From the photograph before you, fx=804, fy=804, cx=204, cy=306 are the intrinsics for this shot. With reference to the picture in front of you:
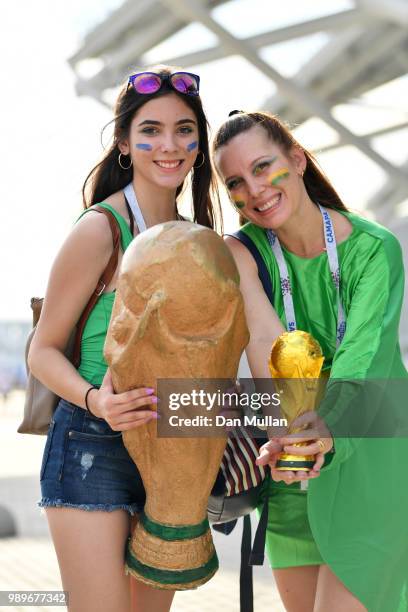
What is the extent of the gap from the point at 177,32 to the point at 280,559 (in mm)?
9757

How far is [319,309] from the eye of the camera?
2.27 m

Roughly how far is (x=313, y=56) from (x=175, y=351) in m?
11.2

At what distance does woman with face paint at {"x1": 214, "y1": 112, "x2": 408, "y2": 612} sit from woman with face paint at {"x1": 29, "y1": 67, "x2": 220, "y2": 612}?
6.1 inches

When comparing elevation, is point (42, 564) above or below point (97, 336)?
below

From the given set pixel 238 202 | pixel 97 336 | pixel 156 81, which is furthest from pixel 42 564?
pixel 156 81

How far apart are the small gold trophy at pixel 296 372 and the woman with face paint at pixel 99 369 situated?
0.50 metres

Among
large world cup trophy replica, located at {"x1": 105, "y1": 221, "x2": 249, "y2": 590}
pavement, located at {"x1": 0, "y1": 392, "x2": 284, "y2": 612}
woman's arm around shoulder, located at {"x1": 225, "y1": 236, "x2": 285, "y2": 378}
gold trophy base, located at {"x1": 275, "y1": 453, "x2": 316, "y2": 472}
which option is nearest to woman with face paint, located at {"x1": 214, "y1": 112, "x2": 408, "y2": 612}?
woman's arm around shoulder, located at {"x1": 225, "y1": 236, "x2": 285, "y2": 378}

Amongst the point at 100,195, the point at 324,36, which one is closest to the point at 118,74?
the point at 324,36

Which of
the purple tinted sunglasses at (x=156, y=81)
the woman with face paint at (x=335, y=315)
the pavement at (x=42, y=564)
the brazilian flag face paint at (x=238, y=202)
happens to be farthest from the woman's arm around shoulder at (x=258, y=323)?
the pavement at (x=42, y=564)

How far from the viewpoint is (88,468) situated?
219 cm

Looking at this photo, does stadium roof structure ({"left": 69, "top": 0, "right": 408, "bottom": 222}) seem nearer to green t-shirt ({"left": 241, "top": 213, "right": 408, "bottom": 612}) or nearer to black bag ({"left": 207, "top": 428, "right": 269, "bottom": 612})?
green t-shirt ({"left": 241, "top": 213, "right": 408, "bottom": 612})

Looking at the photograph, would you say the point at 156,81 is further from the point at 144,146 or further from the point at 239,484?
the point at 239,484

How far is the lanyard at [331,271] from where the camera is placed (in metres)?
2.21

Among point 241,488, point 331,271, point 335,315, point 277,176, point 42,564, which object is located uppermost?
point 277,176
